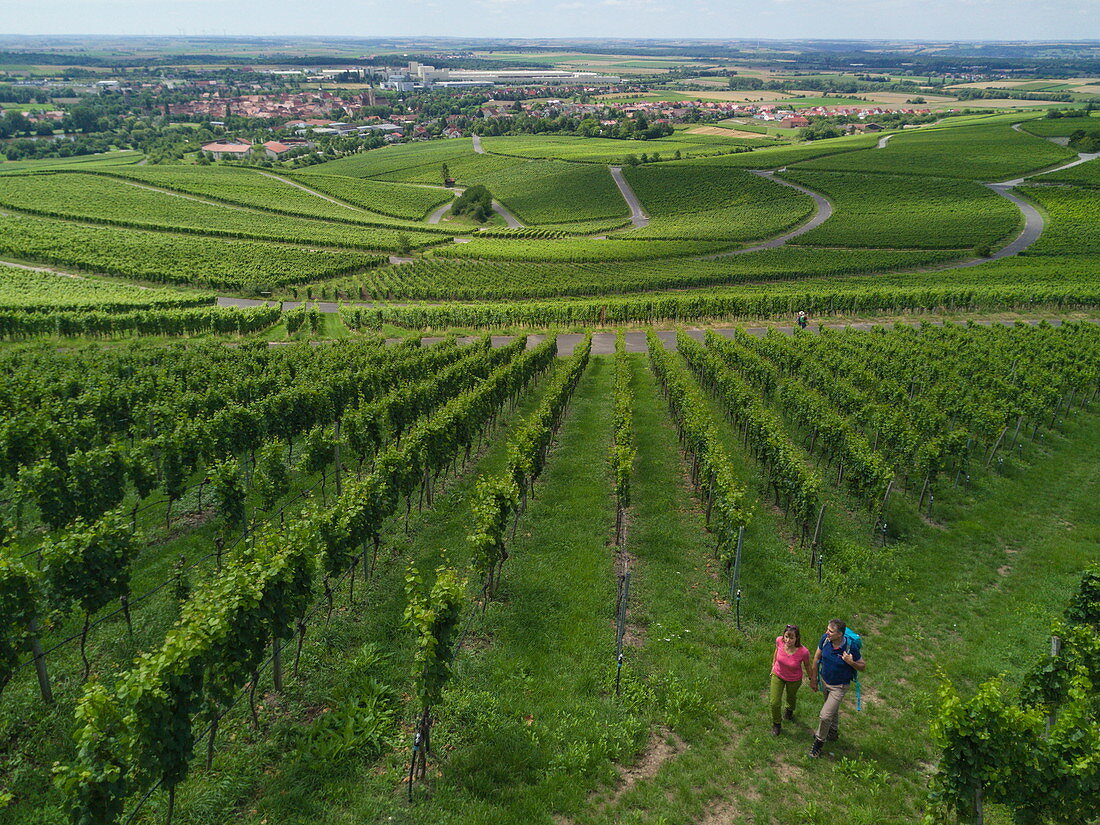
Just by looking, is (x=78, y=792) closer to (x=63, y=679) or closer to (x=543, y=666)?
(x=63, y=679)

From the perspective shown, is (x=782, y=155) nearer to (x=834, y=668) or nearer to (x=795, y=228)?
(x=795, y=228)

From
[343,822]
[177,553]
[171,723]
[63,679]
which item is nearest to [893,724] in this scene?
[343,822]

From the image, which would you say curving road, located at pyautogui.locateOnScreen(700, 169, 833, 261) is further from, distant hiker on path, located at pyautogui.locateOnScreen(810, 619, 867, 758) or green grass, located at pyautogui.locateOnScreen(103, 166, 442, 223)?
distant hiker on path, located at pyautogui.locateOnScreen(810, 619, 867, 758)

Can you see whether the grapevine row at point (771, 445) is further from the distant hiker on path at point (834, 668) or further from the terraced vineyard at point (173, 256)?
the terraced vineyard at point (173, 256)

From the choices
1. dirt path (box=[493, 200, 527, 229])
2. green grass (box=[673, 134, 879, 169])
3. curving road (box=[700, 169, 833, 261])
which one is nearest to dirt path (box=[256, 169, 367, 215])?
dirt path (box=[493, 200, 527, 229])

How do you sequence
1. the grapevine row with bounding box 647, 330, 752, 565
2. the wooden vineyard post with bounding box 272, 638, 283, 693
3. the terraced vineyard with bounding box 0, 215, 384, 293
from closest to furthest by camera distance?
1. the wooden vineyard post with bounding box 272, 638, 283, 693
2. the grapevine row with bounding box 647, 330, 752, 565
3. the terraced vineyard with bounding box 0, 215, 384, 293

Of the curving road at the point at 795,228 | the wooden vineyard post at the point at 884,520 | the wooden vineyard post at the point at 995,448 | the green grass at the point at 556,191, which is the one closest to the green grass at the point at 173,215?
the green grass at the point at 556,191

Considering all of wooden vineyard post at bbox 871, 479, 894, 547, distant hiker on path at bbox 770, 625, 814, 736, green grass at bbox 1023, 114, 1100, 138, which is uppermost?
green grass at bbox 1023, 114, 1100, 138
